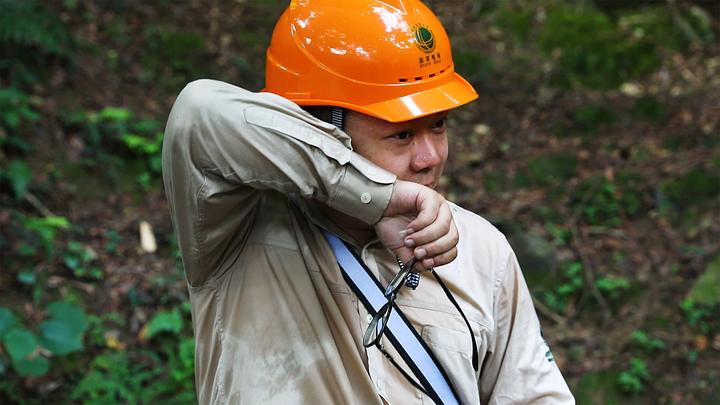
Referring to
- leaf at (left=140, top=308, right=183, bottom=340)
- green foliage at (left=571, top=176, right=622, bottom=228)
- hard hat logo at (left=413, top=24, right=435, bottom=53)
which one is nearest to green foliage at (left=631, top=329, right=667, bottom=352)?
green foliage at (left=571, top=176, right=622, bottom=228)

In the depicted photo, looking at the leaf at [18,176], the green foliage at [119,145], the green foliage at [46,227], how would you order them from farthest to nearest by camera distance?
the green foliage at [119,145] < the leaf at [18,176] < the green foliage at [46,227]

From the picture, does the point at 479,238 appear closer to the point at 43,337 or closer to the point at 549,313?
the point at 43,337

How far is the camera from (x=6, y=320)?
472 centimetres

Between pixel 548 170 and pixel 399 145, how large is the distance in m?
4.75

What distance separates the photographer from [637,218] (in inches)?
249

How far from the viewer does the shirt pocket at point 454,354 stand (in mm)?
2342

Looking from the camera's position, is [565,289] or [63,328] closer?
[63,328]

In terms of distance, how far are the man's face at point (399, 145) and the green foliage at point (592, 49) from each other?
19.7 ft

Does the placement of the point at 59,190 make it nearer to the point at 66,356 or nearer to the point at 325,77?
the point at 66,356

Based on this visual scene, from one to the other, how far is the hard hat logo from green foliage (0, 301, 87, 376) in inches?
127

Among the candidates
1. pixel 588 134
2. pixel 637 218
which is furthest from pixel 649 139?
pixel 637 218

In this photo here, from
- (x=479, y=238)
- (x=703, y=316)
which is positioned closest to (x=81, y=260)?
(x=479, y=238)

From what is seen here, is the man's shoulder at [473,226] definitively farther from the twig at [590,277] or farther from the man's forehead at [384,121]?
the twig at [590,277]

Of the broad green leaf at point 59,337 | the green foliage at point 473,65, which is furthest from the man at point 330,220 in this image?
the green foliage at point 473,65
